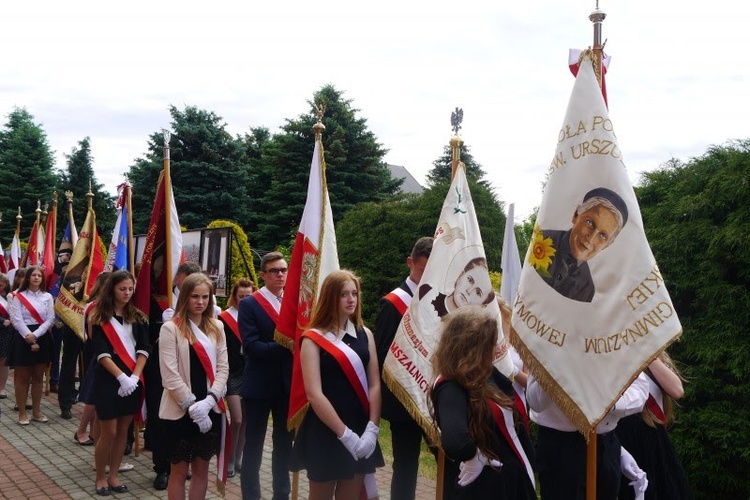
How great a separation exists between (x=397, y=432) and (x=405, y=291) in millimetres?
1049

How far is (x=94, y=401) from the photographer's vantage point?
20.6 feet

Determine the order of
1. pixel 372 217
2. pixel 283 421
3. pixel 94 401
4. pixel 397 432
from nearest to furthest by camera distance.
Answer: pixel 397 432 < pixel 283 421 < pixel 94 401 < pixel 372 217

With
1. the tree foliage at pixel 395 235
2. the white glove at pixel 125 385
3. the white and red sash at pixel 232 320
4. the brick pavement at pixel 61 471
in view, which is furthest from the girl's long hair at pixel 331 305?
the tree foliage at pixel 395 235

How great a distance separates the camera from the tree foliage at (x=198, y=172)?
31922 mm

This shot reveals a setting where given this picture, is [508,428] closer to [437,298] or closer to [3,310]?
[437,298]

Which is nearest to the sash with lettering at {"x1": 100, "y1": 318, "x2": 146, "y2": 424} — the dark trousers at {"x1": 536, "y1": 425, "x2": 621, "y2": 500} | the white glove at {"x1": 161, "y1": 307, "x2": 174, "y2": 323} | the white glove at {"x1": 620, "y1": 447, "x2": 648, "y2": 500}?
the white glove at {"x1": 161, "y1": 307, "x2": 174, "y2": 323}

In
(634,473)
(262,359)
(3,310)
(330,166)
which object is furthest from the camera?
(330,166)

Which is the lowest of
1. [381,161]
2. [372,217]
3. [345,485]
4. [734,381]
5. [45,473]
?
[45,473]

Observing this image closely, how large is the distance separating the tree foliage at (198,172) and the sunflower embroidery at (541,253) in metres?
28.8

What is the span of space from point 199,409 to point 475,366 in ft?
8.39

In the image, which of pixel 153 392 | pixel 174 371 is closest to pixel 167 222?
pixel 153 392

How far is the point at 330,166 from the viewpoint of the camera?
95.6 feet

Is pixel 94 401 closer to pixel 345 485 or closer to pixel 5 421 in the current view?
pixel 345 485

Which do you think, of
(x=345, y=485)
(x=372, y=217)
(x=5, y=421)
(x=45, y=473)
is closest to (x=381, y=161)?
(x=372, y=217)
